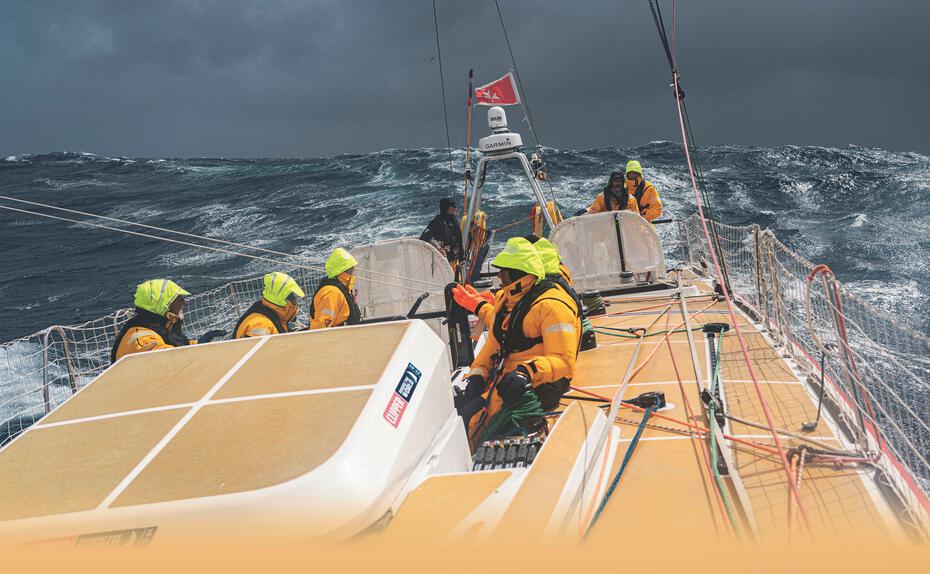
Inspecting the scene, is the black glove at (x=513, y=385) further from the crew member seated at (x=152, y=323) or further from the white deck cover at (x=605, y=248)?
the white deck cover at (x=605, y=248)

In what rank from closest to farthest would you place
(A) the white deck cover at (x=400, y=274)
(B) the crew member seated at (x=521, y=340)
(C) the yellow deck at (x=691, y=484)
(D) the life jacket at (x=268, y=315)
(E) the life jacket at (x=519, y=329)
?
(C) the yellow deck at (x=691, y=484) → (B) the crew member seated at (x=521, y=340) → (E) the life jacket at (x=519, y=329) → (D) the life jacket at (x=268, y=315) → (A) the white deck cover at (x=400, y=274)

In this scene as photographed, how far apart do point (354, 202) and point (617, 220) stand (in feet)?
45.3

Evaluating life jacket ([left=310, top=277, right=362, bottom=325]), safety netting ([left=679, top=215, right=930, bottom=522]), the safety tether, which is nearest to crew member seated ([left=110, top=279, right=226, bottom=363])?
life jacket ([left=310, top=277, right=362, bottom=325])

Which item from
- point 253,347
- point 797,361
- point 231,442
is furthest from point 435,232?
point 231,442

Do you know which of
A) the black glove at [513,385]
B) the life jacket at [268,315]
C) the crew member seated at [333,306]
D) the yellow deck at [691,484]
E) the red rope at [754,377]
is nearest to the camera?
the yellow deck at [691,484]

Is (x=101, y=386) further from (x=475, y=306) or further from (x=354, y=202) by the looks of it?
(x=354, y=202)

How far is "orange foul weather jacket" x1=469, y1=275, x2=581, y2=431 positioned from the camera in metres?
3.51

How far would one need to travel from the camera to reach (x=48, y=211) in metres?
24.0

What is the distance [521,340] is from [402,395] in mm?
1776

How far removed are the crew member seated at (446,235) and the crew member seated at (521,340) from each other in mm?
3604

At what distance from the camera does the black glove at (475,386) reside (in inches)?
147

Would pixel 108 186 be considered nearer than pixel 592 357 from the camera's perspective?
No

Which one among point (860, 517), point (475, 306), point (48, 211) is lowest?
point (860, 517)

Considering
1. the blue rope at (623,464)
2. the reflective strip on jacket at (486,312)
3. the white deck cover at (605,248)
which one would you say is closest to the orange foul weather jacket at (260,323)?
the reflective strip on jacket at (486,312)
